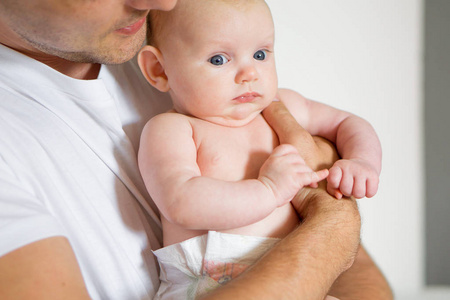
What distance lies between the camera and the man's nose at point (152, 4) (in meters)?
1.03

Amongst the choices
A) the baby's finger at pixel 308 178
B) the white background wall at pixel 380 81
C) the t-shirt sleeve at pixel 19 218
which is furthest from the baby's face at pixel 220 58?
the white background wall at pixel 380 81

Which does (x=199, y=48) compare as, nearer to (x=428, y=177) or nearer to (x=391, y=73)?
(x=391, y=73)

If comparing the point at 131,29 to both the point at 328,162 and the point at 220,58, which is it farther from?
the point at 328,162

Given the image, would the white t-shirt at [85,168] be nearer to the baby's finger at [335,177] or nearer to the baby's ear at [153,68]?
the baby's ear at [153,68]

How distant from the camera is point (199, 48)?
3.45ft

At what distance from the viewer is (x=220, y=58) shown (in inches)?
41.9

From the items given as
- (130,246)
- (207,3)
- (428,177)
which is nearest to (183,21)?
(207,3)

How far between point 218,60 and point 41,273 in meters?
0.57

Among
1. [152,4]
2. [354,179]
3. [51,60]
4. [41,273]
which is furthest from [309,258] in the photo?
[51,60]

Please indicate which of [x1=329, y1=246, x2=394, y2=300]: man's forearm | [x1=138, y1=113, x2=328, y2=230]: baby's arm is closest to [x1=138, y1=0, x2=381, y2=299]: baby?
[x1=138, y1=113, x2=328, y2=230]: baby's arm

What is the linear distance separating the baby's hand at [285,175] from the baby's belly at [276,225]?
0.29ft

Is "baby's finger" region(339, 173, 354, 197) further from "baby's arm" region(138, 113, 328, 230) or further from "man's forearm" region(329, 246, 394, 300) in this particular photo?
"man's forearm" region(329, 246, 394, 300)

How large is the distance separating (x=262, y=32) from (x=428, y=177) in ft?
6.73

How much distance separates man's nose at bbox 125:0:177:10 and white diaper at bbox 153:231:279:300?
0.50 metres
